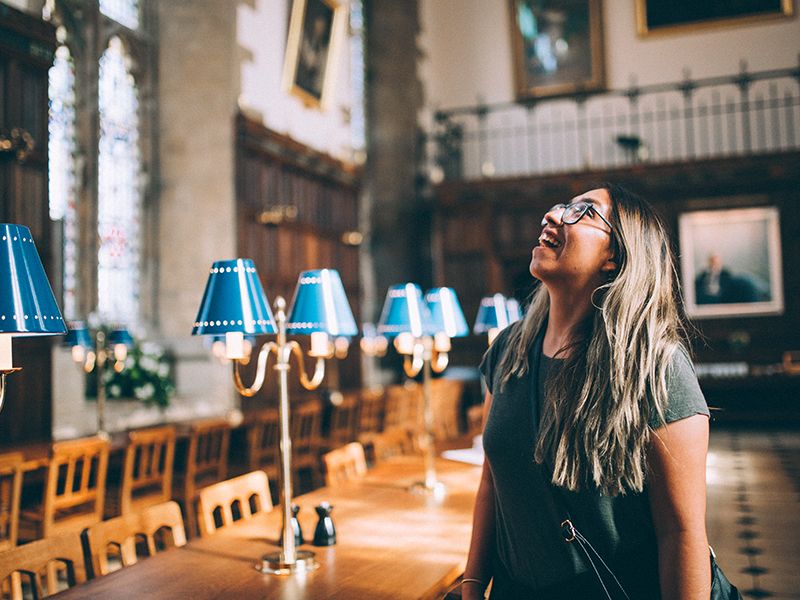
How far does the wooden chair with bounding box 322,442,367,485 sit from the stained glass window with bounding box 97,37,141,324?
3.62 meters

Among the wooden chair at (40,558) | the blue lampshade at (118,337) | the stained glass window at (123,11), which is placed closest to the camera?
the wooden chair at (40,558)

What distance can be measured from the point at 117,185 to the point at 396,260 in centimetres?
507

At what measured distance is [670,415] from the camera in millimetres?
1331

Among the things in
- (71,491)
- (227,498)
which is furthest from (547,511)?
(71,491)

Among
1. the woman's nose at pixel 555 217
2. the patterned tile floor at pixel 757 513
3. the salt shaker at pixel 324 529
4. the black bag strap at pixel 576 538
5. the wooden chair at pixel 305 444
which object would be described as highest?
the woman's nose at pixel 555 217

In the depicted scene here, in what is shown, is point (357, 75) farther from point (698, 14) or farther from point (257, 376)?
point (257, 376)

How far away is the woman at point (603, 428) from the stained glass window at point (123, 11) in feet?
20.9

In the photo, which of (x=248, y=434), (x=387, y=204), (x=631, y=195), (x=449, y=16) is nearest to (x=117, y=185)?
(x=248, y=434)

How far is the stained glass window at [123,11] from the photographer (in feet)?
22.2

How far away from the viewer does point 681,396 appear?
1.35m

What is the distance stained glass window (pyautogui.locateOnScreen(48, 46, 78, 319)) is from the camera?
20.0ft

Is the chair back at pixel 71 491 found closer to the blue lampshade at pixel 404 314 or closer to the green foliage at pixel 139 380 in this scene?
the blue lampshade at pixel 404 314

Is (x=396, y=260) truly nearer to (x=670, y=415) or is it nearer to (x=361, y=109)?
(x=361, y=109)

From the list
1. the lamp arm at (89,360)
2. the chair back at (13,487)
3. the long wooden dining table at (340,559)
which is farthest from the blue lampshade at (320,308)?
the lamp arm at (89,360)
